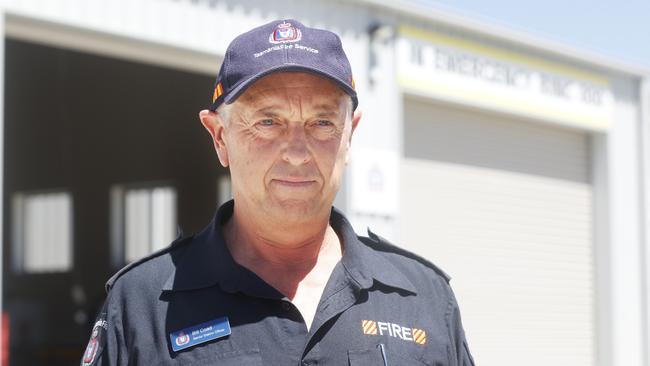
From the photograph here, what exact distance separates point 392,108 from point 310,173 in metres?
6.36

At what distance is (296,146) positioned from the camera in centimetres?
201

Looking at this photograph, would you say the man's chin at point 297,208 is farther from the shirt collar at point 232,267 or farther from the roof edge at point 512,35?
the roof edge at point 512,35

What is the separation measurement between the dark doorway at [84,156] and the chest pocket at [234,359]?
34.4ft

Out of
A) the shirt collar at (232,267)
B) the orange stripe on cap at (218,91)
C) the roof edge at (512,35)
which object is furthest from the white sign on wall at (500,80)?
the orange stripe on cap at (218,91)

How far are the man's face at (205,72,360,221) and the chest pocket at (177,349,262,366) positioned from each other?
0.30 meters

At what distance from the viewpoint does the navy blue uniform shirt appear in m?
1.95

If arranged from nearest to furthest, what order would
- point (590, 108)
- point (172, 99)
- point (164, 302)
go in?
point (164, 302), point (590, 108), point (172, 99)

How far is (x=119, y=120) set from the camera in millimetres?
14492

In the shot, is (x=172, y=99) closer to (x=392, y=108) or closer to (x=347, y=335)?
(x=392, y=108)

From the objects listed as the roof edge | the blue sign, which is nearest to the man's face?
the blue sign

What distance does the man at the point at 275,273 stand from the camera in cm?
196

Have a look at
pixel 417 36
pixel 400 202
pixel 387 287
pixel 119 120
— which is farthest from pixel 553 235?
pixel 387 287

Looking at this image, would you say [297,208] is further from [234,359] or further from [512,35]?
[512,35]

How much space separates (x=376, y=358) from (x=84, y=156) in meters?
14.2
